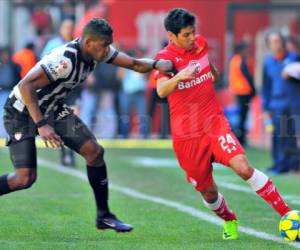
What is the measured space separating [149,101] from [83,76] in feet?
43.4

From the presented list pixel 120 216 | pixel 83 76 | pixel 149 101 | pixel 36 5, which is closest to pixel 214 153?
pixel 83 76

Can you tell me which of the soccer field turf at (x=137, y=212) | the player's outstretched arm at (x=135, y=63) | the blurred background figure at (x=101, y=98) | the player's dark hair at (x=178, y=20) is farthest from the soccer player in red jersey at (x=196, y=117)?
the blurred background figure at (x=101, y=98)

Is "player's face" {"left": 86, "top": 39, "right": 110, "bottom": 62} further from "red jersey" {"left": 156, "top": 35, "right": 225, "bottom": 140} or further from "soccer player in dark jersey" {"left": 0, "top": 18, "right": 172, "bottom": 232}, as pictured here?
"red jersey" {"left": 156, "top": 35, "right": 225, "bottom": 140}

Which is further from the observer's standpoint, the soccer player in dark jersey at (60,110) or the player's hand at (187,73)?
the soccer player in dark jersey at (60,110)

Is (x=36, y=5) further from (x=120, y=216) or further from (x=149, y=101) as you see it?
(x=120, y=216)

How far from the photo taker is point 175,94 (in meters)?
9.14

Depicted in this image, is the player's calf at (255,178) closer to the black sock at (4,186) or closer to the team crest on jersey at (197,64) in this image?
the team crest on jersey at (197,64)

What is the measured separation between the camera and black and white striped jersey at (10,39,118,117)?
8914 mm

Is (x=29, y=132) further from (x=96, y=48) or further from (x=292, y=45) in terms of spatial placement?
(x=292, y=45)

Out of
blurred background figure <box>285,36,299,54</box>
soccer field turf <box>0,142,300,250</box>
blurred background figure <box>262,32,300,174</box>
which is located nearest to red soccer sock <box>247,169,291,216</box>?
soccer field turf <box>0,142,300,250</box>

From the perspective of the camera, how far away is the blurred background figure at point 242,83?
69.4 feet

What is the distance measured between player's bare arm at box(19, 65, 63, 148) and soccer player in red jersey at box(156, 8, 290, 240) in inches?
37.6

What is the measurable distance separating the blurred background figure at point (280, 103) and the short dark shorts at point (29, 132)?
7.26 m

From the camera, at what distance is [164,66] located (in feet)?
29.8
